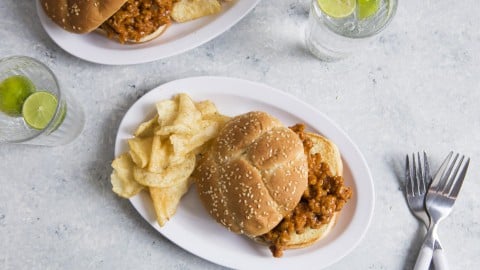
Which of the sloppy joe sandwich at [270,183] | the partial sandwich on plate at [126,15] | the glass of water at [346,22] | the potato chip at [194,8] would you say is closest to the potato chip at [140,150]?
the sloppy joe sandwich at [270,183]

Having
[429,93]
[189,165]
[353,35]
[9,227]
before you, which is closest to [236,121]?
[189,165]

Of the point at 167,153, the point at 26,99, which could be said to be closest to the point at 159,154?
the point at 167,153

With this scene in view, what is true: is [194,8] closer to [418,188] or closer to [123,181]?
[123,181]

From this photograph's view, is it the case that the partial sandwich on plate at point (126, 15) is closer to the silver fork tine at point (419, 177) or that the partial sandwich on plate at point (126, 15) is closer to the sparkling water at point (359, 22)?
the sparkling water at point (359, 22)

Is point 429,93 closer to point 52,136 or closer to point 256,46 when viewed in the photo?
point 256,46

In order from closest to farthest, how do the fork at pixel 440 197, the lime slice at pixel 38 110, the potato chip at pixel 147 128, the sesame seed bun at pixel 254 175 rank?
the sesame seed bun at pixel 254 175 < the lime slice at pixel 38 110 < the potato chip at pixel 147 128 < the fork at pixel 440 197
